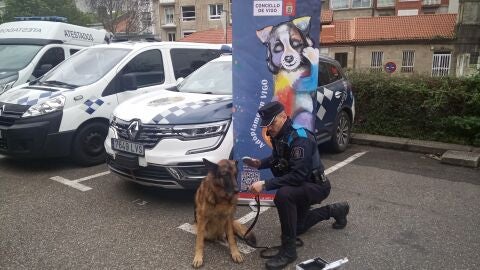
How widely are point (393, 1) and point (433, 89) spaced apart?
37.0m

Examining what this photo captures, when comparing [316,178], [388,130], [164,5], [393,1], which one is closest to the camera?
[316,178]

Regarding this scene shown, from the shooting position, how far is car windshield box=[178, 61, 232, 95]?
17.3 ft

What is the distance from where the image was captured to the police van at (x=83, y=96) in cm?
557

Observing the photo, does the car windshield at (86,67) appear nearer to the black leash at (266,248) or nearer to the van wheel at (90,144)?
the van wheel at (90,144)

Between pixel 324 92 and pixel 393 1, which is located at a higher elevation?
pixel 393 1

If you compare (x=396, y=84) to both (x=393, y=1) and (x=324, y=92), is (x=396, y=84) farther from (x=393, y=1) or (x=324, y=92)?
(x=393, y=1)

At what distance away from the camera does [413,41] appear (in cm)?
3309

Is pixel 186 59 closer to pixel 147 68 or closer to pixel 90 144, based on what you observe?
pixel 147 68

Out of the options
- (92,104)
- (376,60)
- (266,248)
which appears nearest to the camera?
(266,248)

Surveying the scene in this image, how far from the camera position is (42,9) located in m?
34.6

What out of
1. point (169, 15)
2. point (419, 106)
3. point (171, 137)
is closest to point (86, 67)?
point (171, 137)

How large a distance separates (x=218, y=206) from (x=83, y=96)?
11.8 feet

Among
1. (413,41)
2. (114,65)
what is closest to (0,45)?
(114,65)

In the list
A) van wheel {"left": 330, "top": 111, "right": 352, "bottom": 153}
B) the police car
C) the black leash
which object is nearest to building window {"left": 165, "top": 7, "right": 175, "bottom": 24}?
van wheel {"left": 330, "top": 111, "right": 352, "bottom": 153}
